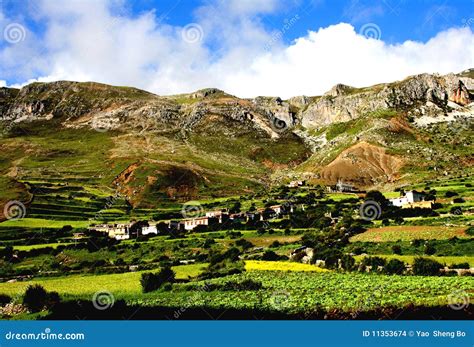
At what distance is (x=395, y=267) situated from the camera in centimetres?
4972

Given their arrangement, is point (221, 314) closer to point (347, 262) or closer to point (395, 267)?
point (395, 267)

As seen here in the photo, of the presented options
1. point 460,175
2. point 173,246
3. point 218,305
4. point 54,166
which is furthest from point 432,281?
point 54,166

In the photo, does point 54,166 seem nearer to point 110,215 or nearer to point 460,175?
point 110,215

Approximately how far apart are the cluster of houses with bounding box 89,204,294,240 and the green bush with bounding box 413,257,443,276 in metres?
63.2

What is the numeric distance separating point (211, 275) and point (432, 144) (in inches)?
5999

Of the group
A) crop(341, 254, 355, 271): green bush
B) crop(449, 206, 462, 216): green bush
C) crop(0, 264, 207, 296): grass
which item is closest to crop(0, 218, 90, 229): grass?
crop(0, 264, 207, 296): grass

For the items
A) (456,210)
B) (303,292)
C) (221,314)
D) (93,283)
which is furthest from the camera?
(456,210)

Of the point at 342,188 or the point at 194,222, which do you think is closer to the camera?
the point at 194,222

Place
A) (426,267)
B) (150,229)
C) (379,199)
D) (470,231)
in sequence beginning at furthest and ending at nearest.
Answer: (379,199) < (150,229) < (470,231) < (426,267)

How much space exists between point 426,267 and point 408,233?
23489 mm

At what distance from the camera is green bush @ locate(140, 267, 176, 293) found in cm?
4862

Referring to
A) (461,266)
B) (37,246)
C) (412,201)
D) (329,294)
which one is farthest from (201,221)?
(329,294)

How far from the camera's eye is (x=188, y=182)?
166250mm

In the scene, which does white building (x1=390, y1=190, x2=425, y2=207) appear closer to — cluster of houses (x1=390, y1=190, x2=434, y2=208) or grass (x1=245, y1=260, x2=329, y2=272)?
cluster of houses (x1=390, y1=190, x2=434, y2=208)
